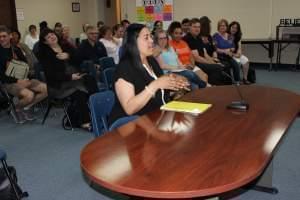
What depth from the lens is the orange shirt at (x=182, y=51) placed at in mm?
5039

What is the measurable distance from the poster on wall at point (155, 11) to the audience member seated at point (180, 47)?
396 centimetres

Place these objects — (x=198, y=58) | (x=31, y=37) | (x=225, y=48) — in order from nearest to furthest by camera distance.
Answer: (x=198, y=58) < (x=225, y=48) < (x=31, y=37)

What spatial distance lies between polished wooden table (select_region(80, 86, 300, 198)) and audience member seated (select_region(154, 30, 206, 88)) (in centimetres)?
245

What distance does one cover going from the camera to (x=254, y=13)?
7.93 m

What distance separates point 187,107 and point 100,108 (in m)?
0.61

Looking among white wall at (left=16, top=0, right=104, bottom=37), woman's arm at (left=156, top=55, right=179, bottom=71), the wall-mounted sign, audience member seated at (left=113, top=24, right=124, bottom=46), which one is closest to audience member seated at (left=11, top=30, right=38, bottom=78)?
audience member seated at (left=113, top=24, right=124, bottom=46)

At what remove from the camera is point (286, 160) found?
311 cm

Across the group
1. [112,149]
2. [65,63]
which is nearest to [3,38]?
[65,63]

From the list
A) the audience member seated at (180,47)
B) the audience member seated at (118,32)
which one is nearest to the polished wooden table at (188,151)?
the audience member seated at (180,47)

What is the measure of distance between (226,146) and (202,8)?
7.52 metres

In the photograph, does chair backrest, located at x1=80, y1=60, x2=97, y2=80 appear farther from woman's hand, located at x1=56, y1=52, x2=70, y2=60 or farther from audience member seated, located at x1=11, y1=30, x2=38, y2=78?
audience member seated, located at x1=11, y1=30, x2=38, y2=78

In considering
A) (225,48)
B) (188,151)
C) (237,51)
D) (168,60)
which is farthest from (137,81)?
(237,51)

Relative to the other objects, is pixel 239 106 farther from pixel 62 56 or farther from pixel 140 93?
pixel 62 56

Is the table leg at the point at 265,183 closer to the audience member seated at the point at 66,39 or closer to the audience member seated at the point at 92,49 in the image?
the audience member seated at the point at 92,49
